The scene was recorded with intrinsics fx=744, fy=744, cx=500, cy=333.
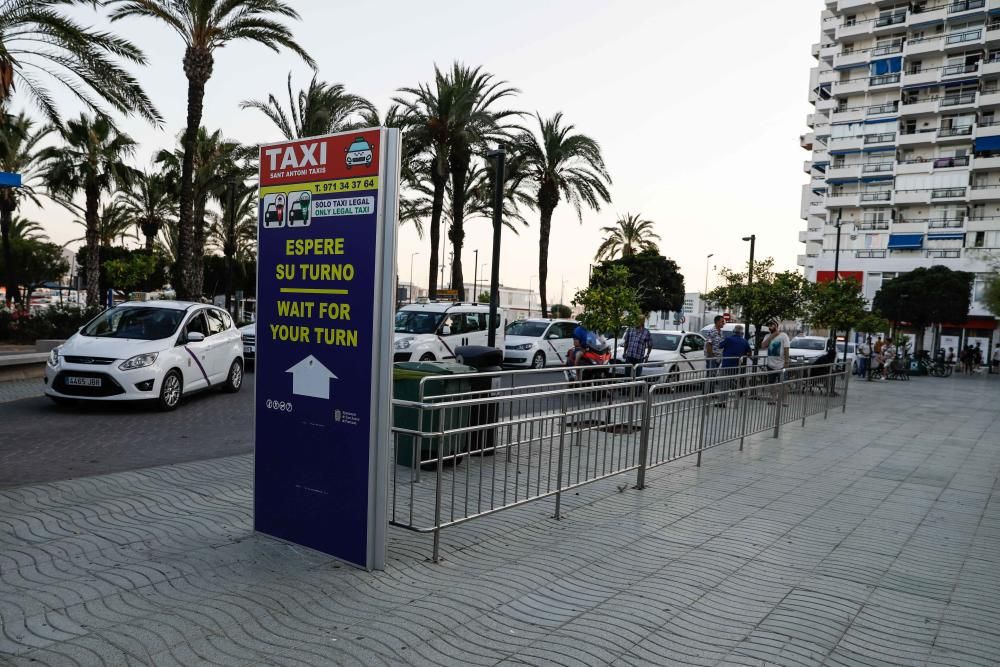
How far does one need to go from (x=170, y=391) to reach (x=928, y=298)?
43.1 m

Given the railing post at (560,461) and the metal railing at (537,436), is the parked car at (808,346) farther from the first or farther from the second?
the railing post at (560,461)

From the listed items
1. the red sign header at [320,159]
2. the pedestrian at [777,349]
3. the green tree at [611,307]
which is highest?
the red sign header at [320,159]

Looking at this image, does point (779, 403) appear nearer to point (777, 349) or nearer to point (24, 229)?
point (777, 349)

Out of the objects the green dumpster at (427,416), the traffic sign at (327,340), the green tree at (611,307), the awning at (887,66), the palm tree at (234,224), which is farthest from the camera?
the awning at (887,66)

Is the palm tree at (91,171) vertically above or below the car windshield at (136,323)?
above

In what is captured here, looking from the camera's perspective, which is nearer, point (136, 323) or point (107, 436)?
point (107, 436)

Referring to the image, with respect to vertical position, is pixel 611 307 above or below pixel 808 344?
above

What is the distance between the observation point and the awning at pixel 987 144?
184 ft

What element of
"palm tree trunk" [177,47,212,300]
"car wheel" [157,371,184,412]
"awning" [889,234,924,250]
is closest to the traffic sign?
"car wheel" [157,371,184,412]

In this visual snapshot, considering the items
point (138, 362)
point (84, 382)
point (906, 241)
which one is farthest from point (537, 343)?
point (906, 241)

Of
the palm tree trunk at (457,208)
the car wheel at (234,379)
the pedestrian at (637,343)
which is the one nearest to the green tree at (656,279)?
the palm tree trunk at (457,208)

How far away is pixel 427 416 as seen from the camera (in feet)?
18.1

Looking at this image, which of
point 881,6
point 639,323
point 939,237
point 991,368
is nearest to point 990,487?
point 639,323

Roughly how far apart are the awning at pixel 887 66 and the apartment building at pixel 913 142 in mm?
83
